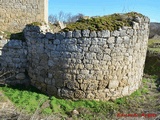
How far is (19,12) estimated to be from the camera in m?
12.1

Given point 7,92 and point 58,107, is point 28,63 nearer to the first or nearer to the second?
point 7,92

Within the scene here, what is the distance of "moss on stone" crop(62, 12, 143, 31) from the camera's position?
7367 mm

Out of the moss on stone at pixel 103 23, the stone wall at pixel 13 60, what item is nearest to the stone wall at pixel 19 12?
the stone wall at pixel 13 60

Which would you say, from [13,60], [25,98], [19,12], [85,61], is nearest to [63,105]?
[25,98]

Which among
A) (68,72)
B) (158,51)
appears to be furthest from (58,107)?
(158,51)

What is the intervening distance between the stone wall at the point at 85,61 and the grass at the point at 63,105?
24cm

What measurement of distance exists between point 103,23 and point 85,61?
4.04 feet

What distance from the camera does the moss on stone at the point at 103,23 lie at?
7367mm

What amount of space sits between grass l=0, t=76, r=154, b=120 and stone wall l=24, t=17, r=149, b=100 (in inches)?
9.4

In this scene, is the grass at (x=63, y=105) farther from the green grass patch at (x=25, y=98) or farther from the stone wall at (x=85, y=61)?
the stone wall at (x=85, y=61)

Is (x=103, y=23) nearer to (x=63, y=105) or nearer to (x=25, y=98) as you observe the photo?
(x=63, y=105)

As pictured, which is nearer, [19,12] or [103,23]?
[103,23]

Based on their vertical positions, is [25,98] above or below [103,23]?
below

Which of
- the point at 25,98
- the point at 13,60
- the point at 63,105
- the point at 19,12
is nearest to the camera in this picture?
the point at 63,105
